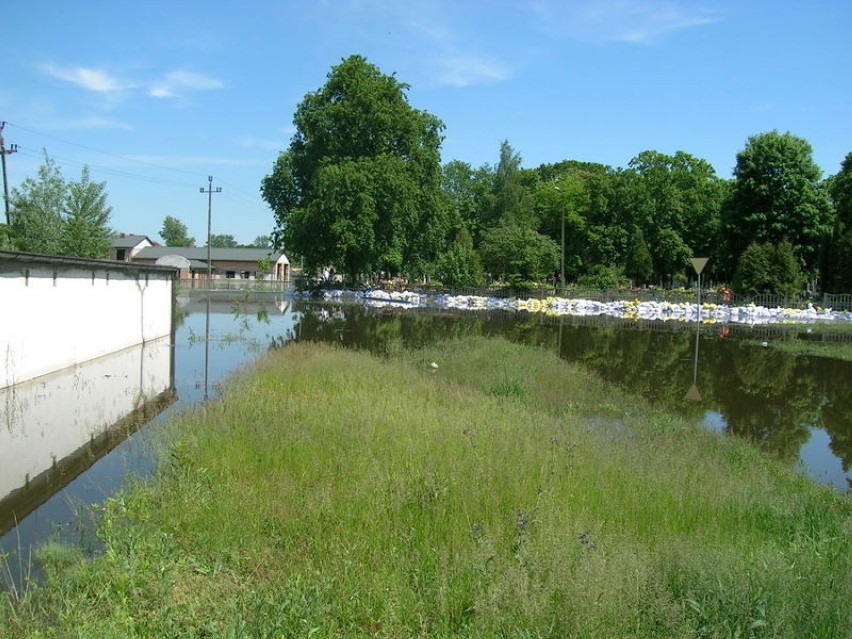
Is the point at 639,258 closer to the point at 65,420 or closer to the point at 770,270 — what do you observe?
the point at 770,270

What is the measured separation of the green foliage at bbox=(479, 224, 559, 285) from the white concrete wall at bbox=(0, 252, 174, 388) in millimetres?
42259

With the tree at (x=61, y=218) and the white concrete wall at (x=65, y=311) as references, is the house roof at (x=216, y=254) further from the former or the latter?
the white concrete wall at (x=65, y=311)

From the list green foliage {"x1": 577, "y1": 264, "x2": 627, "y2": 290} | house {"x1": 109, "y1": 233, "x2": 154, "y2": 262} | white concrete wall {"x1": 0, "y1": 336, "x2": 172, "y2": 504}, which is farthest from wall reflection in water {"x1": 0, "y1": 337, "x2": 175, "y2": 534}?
house {"x1": 109, "y1": 233, "x2": 154, "y2": 262}

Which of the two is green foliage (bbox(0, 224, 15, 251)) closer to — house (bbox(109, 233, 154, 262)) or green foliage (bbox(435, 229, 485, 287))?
green foliage (bbox(435, 229, 485, 287))

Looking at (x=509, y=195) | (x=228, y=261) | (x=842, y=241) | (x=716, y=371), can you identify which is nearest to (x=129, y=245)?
(x=228, y=261)

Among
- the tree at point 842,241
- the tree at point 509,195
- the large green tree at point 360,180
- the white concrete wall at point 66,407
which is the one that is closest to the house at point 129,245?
the large green tree at point 360,180

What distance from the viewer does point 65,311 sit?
54.2ft

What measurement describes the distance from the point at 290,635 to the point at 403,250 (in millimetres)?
55145

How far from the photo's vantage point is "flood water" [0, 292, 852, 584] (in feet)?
26.4

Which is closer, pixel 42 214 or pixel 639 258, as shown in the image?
pixel 42 214

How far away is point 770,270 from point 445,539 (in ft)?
161

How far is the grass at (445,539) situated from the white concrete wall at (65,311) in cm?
622

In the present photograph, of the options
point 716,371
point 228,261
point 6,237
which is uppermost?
point 228,261

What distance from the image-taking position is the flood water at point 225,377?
805cm
